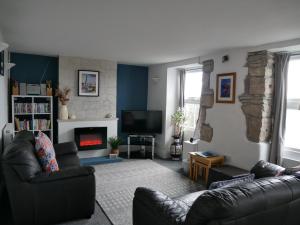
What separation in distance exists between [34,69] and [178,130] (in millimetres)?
3659

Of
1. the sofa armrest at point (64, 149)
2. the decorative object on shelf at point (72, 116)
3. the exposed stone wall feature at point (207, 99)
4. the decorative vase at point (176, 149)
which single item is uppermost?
the exposed stone wall feature at point (207, 99)

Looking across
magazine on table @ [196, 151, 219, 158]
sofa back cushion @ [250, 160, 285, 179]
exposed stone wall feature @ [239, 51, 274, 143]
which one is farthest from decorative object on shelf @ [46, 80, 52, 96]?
sofa back cushion @ [250, 160, 285, 179]

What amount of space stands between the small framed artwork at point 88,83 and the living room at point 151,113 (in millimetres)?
24

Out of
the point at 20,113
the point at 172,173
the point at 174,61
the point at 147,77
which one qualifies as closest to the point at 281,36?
the point at 174,61

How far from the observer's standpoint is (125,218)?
2818 millimetres

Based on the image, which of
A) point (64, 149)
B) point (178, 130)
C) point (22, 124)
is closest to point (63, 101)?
point (22, 124)

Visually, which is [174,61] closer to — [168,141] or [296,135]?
[168,141]

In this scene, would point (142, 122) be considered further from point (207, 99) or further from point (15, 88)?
point (15, 88)

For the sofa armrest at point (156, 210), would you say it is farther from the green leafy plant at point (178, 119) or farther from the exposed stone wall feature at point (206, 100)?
the green leafy plant at point (178, 119)

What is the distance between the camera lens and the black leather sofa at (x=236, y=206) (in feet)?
4.46

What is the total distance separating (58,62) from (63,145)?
2.18 meters

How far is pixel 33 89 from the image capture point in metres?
4.95

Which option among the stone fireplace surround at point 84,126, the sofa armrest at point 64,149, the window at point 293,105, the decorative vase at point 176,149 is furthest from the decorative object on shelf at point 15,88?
the window at point 293,105

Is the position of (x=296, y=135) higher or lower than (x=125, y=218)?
higher
